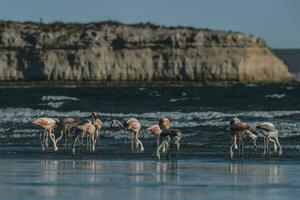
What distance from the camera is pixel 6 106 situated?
65.9m

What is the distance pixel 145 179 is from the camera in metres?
23.7

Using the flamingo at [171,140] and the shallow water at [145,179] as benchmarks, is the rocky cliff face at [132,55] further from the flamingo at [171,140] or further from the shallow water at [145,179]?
the shallow water at [145,179]

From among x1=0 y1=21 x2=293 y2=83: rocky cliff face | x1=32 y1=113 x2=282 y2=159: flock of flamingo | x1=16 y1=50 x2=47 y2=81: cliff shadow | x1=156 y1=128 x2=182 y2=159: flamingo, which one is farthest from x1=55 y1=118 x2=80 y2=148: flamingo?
x1=0 y1=21 x2=293 y2=83: rocky cliff face

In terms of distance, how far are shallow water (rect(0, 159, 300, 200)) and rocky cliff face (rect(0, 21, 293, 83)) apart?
101 metres

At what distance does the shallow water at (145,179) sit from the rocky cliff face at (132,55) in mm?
100870

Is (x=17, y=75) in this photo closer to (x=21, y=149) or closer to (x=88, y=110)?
(x=88, y=110)

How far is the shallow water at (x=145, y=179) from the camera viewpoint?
21.1m

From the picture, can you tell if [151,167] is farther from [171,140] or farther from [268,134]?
[268,134]

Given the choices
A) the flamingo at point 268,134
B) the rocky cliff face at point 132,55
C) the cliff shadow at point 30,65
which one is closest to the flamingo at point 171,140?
the flamingo at point 268,134

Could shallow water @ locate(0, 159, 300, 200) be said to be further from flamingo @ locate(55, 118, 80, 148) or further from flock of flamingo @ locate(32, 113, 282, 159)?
flamingo @ locate(55, 118, 80, 148)

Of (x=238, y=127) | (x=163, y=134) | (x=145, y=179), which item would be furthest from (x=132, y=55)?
(x=145, y=179)

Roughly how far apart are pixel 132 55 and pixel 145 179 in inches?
4438

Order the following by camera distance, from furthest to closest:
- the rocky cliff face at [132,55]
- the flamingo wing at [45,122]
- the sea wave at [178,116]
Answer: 1. the rocky cliff face at [132,55]
2. the sea wave at [178,116]
3. the flamingo wing at [45,122]

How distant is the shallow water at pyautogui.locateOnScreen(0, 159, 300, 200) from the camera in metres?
21.1
